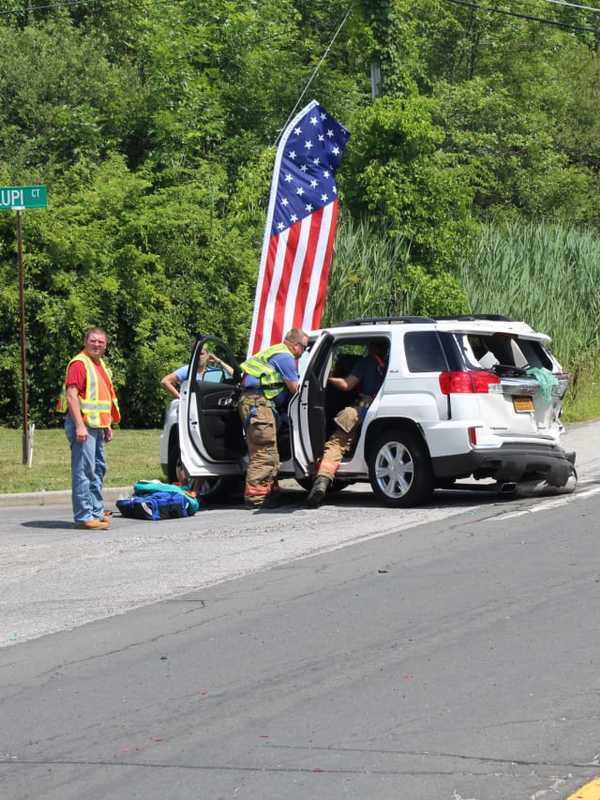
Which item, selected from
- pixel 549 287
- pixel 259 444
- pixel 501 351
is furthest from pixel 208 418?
pixel 549 287

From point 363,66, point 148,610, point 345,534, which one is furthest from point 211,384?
point 363,66

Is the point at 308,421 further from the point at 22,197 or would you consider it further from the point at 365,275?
the point at 365,275

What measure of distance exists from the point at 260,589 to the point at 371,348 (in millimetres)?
4788

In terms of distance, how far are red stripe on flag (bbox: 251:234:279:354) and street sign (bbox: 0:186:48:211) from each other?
2.84 meters

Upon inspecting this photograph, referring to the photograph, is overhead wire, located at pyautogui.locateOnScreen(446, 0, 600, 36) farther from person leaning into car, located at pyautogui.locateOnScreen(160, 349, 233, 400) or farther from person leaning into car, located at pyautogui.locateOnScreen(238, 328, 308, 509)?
person leaning into car, located at pyautogui.locateOnScreen(238, 328, 308, 509)

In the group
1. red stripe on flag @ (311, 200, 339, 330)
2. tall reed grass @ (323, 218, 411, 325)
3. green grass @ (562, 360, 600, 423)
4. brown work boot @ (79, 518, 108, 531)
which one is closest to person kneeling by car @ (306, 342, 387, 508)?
brown work boot @ (79, 518, 108, 531)

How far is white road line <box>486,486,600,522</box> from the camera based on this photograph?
12.4m

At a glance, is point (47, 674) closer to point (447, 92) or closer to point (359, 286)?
point (359, 286)

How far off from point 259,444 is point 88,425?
1.89 metres

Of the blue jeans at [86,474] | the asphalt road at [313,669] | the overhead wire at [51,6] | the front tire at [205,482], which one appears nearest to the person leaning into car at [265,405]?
the front tire at [205,482]

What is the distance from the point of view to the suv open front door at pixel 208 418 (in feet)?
45.5

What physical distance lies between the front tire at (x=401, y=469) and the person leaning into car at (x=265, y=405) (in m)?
0.97

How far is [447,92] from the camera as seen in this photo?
39.4 metres

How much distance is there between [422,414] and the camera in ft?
42.9
